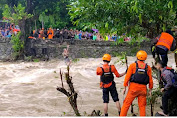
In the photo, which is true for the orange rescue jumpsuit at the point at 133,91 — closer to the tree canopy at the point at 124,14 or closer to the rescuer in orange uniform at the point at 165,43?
the rescuer in orange uniform at the point at 165,43

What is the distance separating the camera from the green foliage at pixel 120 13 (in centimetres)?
590

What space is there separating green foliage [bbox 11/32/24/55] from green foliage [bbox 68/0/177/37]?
60.3ft

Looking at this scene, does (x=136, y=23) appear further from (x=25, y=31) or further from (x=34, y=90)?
(x=25, y=31)

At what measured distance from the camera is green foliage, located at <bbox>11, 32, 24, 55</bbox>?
24125mm

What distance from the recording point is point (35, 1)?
1077 inches

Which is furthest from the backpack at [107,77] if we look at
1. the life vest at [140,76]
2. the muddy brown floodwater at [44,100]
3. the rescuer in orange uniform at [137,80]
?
the muddy brown floodwater at [44,100]

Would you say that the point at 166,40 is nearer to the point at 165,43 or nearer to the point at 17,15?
the point at 165,43

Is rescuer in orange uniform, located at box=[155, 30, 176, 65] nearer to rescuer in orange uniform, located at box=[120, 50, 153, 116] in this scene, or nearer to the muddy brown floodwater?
rescuer in orange uniform, located at box=[120, 50, 153, 116]

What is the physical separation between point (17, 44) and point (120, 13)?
19500mm

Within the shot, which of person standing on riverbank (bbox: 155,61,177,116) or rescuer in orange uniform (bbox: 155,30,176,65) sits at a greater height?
rescuer in orange uniform (bbox: 155,30,176,65)

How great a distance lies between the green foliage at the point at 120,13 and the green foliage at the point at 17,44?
60.3ft

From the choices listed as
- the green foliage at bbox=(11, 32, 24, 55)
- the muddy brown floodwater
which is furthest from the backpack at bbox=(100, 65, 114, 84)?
the green foliage at bbox=(11, 32, 24, 55)

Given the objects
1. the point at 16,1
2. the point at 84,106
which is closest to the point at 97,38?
the point at 16,1

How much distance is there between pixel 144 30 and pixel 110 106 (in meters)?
2.57
